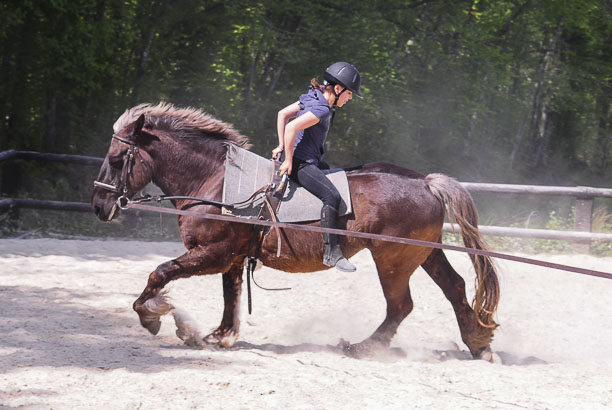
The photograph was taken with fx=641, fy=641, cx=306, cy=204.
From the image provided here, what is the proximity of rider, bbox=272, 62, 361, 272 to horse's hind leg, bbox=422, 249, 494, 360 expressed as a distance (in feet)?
3.37

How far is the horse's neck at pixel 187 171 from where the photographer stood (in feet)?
17.7

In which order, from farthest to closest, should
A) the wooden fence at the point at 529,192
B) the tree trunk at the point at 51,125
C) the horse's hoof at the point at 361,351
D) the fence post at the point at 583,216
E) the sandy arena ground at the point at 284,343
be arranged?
1. the tree trunk at the point at 51,125
2. the fence post at the point at 583,216
3. the wooden fence at the point at 529,192
4. the horse's hoof at the point at 361,351
5. the sandy arena ground at the point at 284,343

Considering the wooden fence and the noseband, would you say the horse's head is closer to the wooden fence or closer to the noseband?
the noseband

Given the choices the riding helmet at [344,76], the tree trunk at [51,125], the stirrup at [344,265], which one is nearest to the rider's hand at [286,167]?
the riding helmet at [344,76]

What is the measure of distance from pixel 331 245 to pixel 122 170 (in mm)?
1822

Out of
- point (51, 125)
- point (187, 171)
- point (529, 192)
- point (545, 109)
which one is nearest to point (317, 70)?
point (51, 125)

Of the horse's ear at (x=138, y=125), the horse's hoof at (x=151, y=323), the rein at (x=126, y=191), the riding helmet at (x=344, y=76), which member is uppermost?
the riding helmet at (x=344, y=76)

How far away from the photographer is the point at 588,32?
21.2m

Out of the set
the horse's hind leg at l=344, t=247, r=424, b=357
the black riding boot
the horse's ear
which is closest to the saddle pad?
the black riding boot

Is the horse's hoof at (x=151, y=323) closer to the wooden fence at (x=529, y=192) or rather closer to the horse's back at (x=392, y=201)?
the horse's back at (x=392, y=201)

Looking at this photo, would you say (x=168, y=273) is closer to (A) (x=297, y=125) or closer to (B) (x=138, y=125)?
(B) (x=138, y=125)

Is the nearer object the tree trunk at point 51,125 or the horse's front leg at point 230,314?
the horse's front leg at point 230,314

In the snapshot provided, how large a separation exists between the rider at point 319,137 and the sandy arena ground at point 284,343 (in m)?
1.08

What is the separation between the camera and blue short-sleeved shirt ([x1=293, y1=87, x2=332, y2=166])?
502 cm
